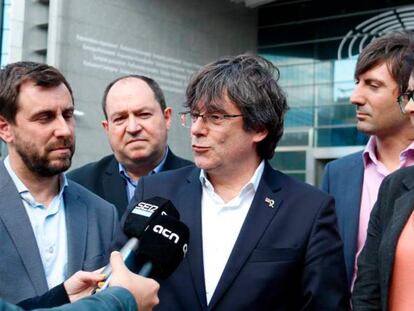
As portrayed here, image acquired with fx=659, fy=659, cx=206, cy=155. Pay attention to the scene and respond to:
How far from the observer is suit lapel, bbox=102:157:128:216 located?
4.43 m

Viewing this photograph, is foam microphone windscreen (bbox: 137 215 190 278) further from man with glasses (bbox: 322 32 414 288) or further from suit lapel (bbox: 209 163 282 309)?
man with glasses (bbox: 322 32 414 288)

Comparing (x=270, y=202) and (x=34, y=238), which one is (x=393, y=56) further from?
(x=34, y=238)

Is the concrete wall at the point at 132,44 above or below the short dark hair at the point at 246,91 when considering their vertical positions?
above

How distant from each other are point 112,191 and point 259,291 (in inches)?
72.9

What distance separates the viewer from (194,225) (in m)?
3.06

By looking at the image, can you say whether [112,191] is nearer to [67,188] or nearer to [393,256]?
[67,188]

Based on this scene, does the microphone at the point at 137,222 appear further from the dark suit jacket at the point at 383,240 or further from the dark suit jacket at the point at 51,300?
the dark suit jacket at the point at 383,240

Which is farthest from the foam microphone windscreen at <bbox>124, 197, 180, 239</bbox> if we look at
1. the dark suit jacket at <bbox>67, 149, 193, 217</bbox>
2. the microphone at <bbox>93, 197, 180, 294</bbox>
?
the dark suit jacket at <bbox>67, 149, 193, 217</bbox>

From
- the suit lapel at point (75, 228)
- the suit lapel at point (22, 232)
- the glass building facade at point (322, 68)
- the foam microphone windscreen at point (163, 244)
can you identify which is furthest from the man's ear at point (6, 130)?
the glass building facade at point (322, 68)

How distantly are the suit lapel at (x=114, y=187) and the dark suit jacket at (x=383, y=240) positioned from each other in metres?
1.84

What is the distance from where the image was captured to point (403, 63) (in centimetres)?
366

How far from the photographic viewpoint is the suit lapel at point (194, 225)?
2.94 metres

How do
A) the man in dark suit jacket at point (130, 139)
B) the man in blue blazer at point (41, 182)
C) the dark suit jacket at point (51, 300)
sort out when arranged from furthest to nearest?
the man in dark suit jacket at point (130, 139) < the man in blue blazer at point (41, 182) < the dark suit jacket at point (51, 300)

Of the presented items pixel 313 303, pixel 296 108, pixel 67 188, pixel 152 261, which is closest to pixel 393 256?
pixel 313 303
